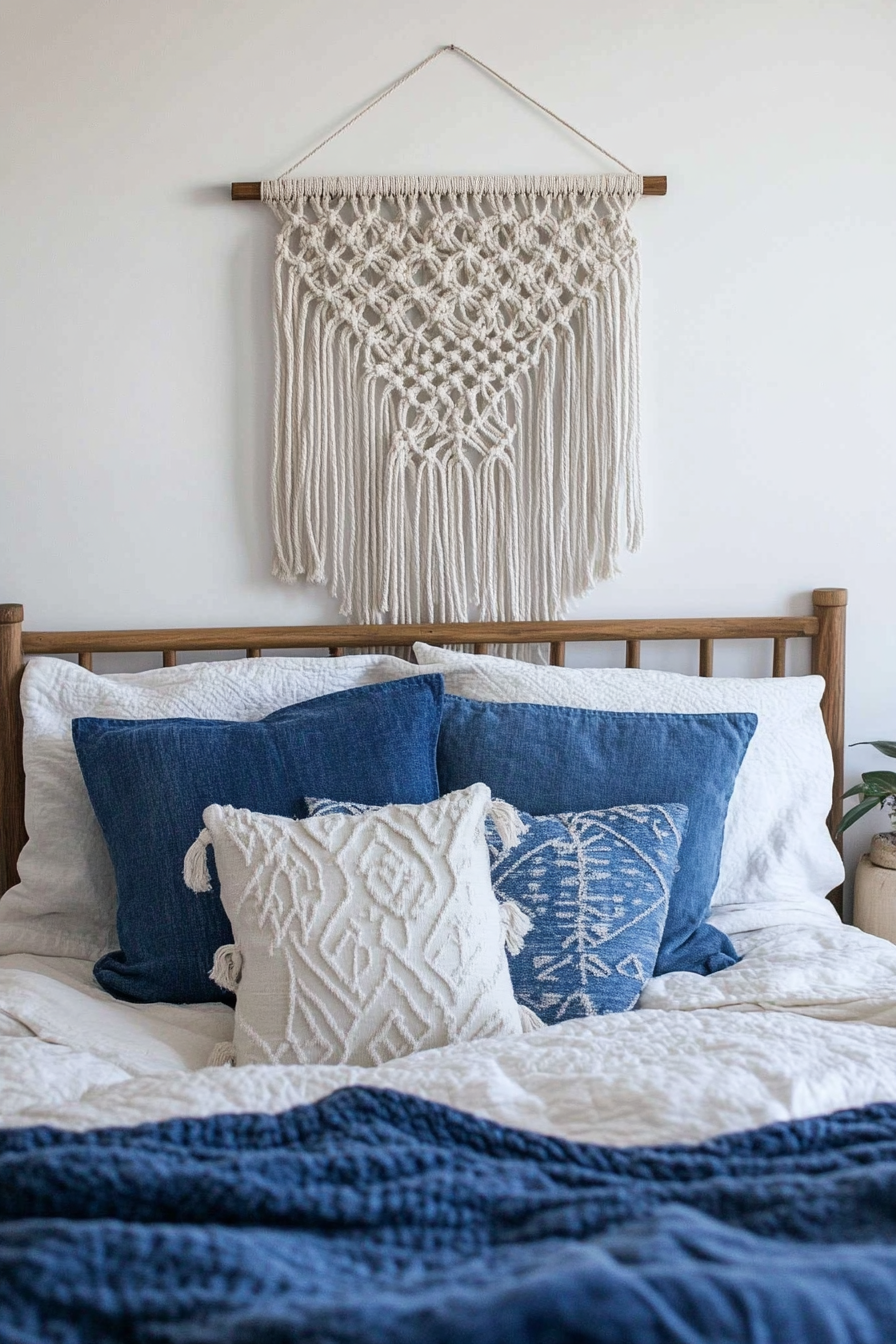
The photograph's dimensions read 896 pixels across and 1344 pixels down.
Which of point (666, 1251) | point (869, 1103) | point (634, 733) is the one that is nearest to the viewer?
point (666, 1251)

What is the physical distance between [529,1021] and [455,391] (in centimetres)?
114

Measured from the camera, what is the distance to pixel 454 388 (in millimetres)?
1942

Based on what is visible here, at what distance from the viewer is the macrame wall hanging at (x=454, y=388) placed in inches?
74.9

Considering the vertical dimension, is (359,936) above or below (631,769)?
below

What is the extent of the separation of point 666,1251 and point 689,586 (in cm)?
153

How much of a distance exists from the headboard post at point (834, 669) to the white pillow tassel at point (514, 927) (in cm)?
85

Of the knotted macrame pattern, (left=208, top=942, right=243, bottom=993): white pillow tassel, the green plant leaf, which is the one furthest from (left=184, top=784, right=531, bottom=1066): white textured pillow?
the green plant leaf

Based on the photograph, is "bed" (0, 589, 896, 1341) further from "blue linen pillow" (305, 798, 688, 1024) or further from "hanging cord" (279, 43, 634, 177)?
"hanging cord" (279, 43, 634, 177)

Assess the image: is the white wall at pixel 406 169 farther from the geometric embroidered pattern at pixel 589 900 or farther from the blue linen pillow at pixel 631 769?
the geometric embroidered pattern at pixel 589 900

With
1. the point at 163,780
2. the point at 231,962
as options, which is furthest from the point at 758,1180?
the point at 163,780

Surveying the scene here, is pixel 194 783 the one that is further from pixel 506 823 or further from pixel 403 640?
pixel 403 640

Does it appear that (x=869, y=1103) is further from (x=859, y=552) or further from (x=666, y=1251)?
(x=859, y=552)

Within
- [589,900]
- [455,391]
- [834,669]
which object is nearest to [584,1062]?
[589,900]

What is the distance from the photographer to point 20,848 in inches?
73.7
